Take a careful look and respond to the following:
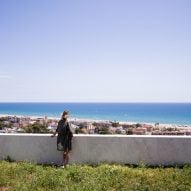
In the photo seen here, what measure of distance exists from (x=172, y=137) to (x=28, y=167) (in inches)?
173

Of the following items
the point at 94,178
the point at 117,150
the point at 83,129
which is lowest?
the point at 94,178

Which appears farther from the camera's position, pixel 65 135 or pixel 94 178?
pixel 65 135

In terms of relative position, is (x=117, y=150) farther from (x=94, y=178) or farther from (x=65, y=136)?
(x=94, y=178)

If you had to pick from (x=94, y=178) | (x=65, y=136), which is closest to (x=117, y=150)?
(x=65, y=136)

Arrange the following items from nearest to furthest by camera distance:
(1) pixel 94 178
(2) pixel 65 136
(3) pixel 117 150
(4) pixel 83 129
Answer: (1) pixel 94 178
(2) pixel 65 136
(3) pixel 117 150
(4) pixel 83 129

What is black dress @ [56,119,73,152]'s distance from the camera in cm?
1249

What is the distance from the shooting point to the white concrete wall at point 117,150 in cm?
1248

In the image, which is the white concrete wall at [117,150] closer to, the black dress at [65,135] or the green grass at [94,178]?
the black dress at [65,135]

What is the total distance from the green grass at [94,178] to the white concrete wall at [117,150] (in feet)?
2.18

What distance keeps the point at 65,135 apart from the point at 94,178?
8.94 feet

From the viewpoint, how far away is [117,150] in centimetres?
1267

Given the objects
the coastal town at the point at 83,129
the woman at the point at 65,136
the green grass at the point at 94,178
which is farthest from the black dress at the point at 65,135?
the green grass at the point at 94,178

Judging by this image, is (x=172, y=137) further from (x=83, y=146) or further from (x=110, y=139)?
(x=83, y=146)

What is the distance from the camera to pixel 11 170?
36.6 ft
